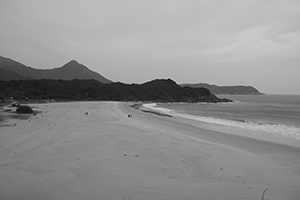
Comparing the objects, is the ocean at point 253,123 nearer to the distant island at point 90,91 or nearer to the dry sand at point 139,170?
the dry sand at point 139,170

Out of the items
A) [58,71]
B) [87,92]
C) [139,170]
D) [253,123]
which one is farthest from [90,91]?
[58,71]

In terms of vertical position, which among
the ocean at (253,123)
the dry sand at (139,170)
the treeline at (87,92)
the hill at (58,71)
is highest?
the hill at (58,71)

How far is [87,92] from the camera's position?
66.2 m

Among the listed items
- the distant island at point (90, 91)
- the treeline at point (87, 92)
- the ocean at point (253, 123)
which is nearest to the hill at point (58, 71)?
the distant island at point (90, 91)

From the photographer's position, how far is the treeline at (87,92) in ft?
172

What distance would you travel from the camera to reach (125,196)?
4.14 metres

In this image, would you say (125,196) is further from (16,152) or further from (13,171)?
(16,152)

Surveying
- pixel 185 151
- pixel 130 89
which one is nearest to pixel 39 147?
pixel 185 151

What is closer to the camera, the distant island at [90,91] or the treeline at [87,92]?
the treeline at [87,92]

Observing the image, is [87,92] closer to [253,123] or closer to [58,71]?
[253,123]

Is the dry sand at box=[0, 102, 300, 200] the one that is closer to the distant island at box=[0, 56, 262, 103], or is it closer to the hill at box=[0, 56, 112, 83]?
the distant island at box=[0, 56, 262, 103]

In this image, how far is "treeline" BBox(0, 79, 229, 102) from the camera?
172ft

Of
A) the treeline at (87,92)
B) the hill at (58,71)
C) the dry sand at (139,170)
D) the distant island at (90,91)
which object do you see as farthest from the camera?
the hill at (58,71)

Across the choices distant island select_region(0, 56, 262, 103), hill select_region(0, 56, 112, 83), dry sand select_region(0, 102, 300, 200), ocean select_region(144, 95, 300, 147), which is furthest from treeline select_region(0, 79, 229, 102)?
hill select_region(0, 56, 112, 83)
